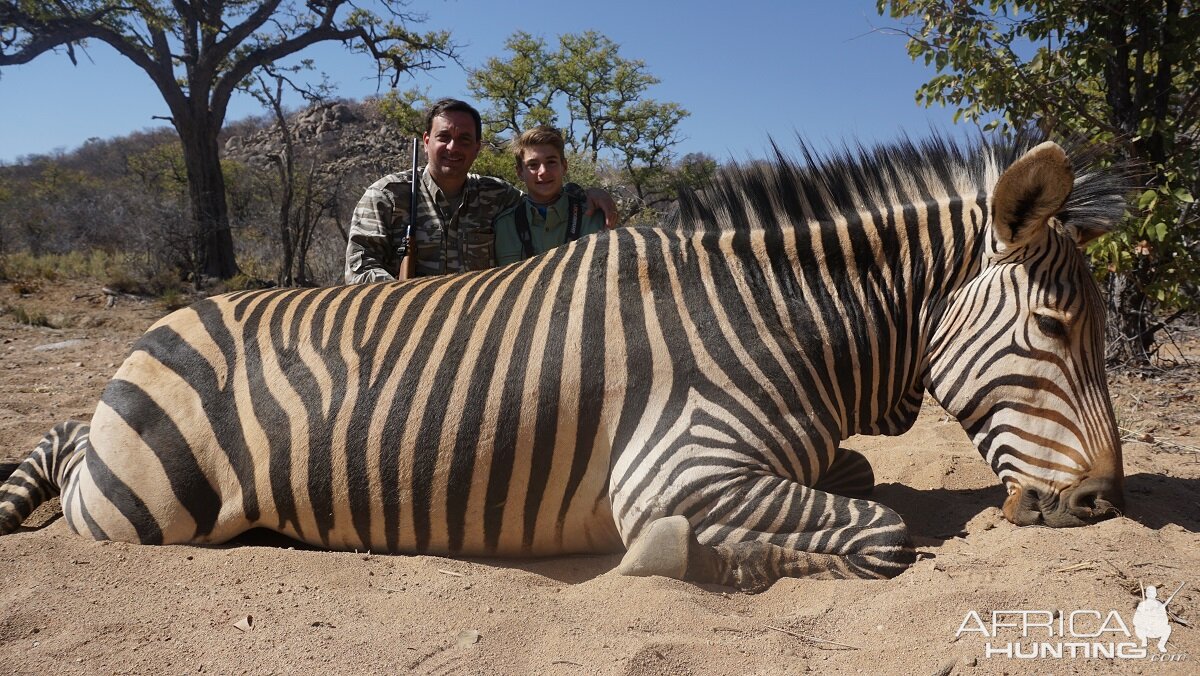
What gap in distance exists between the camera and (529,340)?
130 inches

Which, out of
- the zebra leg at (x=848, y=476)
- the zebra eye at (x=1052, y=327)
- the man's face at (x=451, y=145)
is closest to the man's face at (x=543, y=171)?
the man's face at (x=451, y=145)

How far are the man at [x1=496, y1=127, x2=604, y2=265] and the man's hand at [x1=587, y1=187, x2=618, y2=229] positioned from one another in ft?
0.31

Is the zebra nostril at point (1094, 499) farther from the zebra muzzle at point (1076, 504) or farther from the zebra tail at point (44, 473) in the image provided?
the zebra tail at point (44, 473)

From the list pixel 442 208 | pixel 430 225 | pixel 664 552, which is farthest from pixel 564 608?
pixel 442 208

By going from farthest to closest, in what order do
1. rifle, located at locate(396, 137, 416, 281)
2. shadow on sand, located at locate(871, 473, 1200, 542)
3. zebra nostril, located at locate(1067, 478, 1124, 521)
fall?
1. rifle, located at locate(396, 137, 416, 281)
2. shadow on sand, located at locate(871, 473, 1200, 542)
3. zebra nostril, located at locate(1067, 478, 1124, 521)

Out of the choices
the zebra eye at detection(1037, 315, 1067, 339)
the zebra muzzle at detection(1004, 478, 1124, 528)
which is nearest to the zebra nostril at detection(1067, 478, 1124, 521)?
the zebra muzzle at detection(1004, 478, 1124, 528)

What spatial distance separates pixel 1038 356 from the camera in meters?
2.99

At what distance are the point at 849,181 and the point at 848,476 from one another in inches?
59.1

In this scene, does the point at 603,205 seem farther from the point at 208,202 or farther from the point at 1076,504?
the point at 208,202

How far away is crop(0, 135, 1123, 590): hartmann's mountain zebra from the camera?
2.96 metres

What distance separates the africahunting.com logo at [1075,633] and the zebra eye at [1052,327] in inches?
41.6

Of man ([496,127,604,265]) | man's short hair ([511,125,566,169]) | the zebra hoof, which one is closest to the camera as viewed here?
the zebra hoof

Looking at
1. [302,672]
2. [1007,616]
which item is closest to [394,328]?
[302,672]

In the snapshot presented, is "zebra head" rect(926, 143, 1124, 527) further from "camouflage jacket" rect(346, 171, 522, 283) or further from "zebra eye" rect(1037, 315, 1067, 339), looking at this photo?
"camouflage jacket" rect(346, 171, 522, 283)
